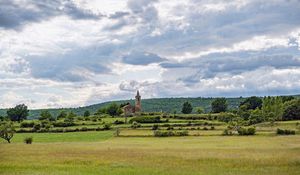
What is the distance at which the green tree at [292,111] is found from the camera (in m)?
169

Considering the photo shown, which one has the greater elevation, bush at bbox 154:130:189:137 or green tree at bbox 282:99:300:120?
green tree at bbox 282:99:300:120

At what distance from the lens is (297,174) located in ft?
112

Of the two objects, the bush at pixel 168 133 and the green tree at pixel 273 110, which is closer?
the bush at pixel 168 133

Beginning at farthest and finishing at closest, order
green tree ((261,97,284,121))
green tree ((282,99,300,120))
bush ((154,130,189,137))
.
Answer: green tree ((282,99,300,120)), green tree ((261,97,284,121)), bush ((154,130,189,137))

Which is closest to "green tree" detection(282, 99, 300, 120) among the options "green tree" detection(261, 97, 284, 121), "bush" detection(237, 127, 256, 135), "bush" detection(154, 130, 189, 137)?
"green tree" detection(261, 97, 284, 121)

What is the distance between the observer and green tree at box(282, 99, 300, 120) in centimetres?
16900

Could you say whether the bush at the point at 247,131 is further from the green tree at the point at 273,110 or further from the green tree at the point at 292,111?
the green tree at the point at 292,111

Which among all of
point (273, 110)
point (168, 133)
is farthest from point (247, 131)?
point (273, 110)

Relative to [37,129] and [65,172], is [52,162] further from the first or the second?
[37,129]

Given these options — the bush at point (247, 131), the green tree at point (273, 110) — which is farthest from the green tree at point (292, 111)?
the bush at point (247, 131)

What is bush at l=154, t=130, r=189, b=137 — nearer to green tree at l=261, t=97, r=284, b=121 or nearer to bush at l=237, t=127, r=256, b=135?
bush at l=237, t=127, r=256, b=135

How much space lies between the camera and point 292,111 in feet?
559

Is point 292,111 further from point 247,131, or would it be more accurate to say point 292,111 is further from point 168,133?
point 168,133

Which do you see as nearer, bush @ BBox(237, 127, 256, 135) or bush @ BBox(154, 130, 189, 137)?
bush @ BBox(237, 127, 256, 135)
